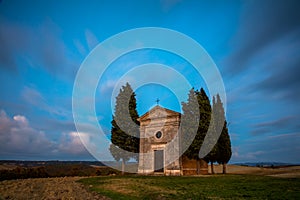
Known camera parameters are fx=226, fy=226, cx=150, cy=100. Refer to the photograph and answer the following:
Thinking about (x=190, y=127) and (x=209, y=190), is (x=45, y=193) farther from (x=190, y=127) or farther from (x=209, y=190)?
(x=190, y=127)

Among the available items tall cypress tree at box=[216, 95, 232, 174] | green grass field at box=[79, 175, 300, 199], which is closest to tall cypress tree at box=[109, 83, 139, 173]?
tall cypress tree at box=[216, 95, 232, 174]

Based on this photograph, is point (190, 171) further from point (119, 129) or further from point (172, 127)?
point (119, 129)

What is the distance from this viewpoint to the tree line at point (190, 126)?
24266 millimetres

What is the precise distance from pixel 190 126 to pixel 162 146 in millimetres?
4174

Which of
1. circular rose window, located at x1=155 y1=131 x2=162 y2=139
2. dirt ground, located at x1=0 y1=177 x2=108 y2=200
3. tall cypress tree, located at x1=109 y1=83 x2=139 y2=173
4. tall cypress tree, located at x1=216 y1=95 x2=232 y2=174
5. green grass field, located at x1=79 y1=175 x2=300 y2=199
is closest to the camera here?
green grass field, located at x1=79 y1=175 x2=300 y2=199

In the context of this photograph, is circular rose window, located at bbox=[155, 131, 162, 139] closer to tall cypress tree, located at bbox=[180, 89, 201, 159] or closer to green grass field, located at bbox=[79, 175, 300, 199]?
tall cypress tree, located at bbox=[180, 89, 201, 159]

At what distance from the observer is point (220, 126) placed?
90.7ft

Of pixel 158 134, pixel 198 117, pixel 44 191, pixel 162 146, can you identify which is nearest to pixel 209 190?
pixel 44 191

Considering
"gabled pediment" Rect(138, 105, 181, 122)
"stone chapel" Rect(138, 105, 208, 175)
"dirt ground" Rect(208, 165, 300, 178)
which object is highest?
"gabled pediment" Rect(138, 105, 181, 122)

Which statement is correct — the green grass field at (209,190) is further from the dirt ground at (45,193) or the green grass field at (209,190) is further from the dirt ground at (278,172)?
the dirt ground at (278,172)

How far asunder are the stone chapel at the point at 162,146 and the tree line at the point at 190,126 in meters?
1.09

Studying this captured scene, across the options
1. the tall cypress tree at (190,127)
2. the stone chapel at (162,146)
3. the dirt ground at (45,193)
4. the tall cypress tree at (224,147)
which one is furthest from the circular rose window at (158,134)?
the dirt ground at (45,193)

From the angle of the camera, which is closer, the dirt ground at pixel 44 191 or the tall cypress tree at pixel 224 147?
the dirt ground at pixel 44 191

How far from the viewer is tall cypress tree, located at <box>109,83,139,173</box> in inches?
1109
